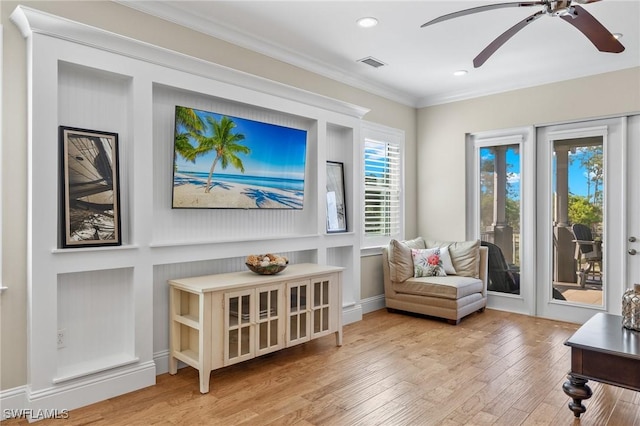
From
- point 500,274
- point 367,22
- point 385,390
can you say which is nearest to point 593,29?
point 367,22

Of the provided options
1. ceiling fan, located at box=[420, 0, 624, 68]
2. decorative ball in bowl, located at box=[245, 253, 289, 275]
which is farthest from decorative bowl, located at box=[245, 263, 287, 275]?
ceiling fan, located at box=[420, 0, 624, 68]

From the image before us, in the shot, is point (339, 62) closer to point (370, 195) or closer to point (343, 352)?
point (370, 195)

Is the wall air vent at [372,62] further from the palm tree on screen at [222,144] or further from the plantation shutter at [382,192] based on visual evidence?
the palm tree on screen at [222,144]

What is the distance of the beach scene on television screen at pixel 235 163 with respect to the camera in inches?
128

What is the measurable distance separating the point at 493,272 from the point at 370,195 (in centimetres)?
188

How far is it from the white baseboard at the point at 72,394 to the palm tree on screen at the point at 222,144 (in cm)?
147

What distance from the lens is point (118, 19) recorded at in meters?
2.94

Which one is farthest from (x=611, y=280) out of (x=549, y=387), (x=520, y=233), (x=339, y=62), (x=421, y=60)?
(x=339, y=62)

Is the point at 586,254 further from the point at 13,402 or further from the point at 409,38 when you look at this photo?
the point at 13,402

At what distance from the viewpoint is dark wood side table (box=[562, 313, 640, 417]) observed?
2350mm

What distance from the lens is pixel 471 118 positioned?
549 cm

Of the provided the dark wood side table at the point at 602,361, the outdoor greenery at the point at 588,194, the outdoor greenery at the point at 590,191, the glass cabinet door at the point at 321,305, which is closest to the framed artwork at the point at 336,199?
the glass cabinet door at the point at 321,305

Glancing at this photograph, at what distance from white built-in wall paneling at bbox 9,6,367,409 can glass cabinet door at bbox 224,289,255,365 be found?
20.2 inches

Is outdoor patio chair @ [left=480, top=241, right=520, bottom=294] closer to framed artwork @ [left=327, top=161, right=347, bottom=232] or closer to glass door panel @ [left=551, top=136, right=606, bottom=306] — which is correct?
glass door panel @ [left=551, top=136, right=606, bottom=306]
